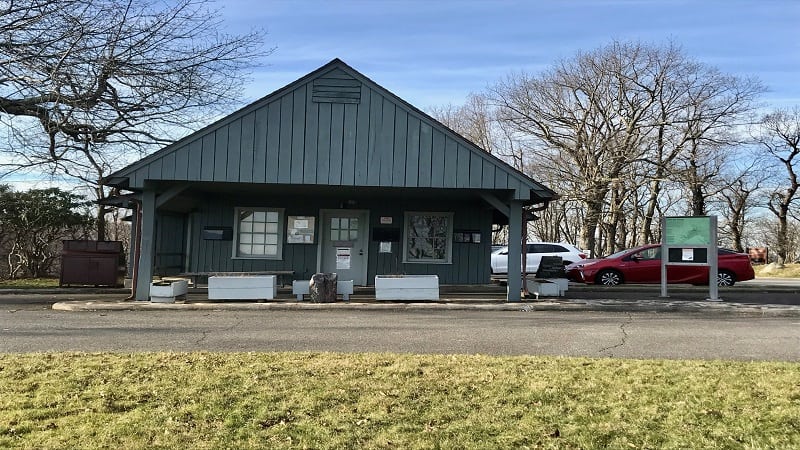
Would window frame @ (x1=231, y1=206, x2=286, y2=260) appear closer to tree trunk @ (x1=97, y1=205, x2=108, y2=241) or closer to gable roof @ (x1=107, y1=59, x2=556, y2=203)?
gable roof @ (x1=107, y1=59, x2=556, y2=203)

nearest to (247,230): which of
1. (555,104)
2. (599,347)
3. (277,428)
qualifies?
(599,347)

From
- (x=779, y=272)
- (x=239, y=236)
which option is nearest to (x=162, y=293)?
(x=239, y=236)

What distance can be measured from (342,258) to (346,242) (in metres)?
0.45

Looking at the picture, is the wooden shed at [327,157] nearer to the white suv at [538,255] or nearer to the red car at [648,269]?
Answer: the red car at [648,269]

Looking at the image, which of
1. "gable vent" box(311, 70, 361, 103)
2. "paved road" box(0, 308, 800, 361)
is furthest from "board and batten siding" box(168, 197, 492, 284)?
"paved road" box(0, 308, 800, 361)

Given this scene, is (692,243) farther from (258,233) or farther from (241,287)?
(258,233)

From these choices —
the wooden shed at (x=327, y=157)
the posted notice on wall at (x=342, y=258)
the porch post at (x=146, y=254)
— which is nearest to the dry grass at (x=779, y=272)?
the wooden shed at (x=327, y=157)

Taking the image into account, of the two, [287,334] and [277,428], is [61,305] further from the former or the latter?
[277,428]

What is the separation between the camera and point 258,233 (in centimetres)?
1541

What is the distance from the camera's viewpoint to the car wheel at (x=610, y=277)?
1862cm

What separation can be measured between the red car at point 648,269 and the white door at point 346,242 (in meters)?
7.45

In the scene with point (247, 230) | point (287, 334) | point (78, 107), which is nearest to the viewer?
point (287, 334)

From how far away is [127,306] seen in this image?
1128 cm

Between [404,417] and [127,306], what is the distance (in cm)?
836
